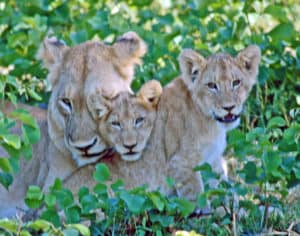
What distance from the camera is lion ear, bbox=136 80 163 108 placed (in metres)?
6.16

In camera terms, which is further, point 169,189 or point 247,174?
point 169,189

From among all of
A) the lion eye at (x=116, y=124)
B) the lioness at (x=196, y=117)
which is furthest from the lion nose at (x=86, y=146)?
the lioness at (x=196, y=117)

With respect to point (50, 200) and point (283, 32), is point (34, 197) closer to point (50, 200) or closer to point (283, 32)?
point (50, 200)

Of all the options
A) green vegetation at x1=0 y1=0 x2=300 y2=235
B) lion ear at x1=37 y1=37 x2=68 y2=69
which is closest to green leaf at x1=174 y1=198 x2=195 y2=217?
green vegetation at x1=0 y1=0 x2=300 y2=235

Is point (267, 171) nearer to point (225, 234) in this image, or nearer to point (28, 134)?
point (225, 234)

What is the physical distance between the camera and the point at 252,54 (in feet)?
20.7

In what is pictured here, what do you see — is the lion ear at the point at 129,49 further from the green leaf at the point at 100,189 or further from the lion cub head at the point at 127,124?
the green leaf at the point at 100,189

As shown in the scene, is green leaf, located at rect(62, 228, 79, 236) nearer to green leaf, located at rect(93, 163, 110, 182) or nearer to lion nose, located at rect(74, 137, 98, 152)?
green leaf, located at rect(93, 163, 110, 182)

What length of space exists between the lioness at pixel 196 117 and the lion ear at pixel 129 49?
12.2 inches

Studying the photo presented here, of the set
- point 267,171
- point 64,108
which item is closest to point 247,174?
point 267,171

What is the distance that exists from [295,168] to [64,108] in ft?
4.46

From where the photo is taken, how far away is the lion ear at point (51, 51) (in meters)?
6.42

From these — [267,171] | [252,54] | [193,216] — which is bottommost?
[193,216]

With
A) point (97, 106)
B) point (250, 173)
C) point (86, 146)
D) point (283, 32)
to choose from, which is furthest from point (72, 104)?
point (283, 32)
